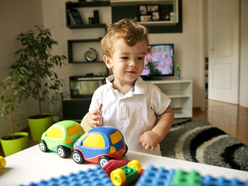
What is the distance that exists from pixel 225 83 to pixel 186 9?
6.40ft

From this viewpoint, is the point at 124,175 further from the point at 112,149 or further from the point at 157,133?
the point at 157,133

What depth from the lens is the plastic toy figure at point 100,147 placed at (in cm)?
46

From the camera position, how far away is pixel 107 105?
0.82 metres

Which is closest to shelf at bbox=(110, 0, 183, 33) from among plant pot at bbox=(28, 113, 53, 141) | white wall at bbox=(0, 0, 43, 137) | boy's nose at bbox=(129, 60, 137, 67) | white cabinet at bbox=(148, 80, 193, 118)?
white cabinet at bbox=(148, 80, 193, 118)

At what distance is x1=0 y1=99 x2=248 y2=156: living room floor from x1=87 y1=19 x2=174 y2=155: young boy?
1.76 m

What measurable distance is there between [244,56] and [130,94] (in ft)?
13.5

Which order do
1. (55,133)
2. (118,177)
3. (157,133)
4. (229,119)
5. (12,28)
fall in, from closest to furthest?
1. (118,177)
2. (55,133)
3. (157,133)
4. (12,28)
5. (229,119)

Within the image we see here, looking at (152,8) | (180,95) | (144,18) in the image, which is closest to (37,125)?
(180,95)

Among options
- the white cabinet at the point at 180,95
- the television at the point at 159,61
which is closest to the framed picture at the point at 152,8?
the television at the point at 159,61

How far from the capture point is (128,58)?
73 centimetres

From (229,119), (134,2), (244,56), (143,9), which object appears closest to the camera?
(229,119)

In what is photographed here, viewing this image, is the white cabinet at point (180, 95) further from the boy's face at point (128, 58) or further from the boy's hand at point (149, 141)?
the boy's hand at point (149, 141)

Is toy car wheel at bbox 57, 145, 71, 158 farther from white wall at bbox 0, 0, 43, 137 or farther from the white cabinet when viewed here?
the white cabinet

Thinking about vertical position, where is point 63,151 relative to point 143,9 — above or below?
below
